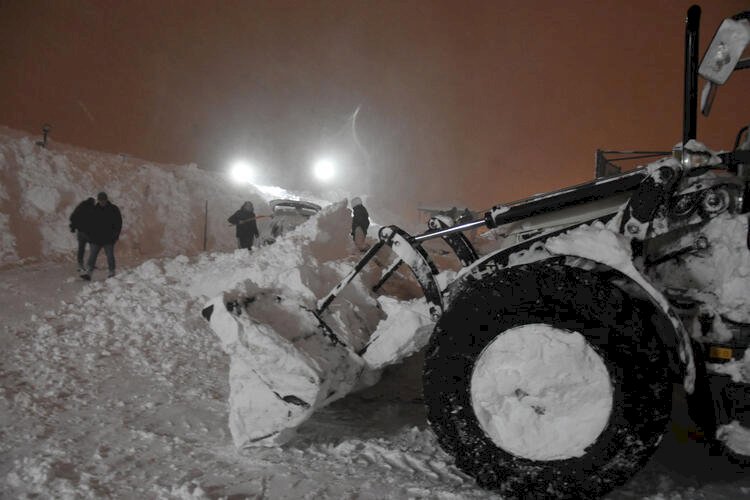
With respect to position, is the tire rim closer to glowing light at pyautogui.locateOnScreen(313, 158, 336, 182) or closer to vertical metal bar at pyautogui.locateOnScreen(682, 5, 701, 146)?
vertical metal bar at pyautogui.locateOnScreen(682, 5, 701, 146)

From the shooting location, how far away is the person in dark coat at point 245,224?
35.9 feet

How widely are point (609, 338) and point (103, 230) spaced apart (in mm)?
8764

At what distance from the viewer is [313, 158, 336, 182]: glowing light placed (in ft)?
101

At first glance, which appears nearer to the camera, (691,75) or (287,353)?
(691,75)

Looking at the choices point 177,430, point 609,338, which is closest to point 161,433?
point 177,430

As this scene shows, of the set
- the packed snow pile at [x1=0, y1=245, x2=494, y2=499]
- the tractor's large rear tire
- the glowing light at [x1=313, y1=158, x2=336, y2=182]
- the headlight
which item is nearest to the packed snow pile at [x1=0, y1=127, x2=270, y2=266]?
the packed snow pile at [x1=0, y1=245, x2=494, y2=499]

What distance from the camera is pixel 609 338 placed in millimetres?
1854

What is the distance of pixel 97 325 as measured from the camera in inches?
189

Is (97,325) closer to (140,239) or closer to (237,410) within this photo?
(237,410)

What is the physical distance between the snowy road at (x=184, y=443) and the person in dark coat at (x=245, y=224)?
21.8 ft

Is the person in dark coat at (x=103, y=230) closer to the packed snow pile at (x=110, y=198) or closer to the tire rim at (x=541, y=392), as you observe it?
the packed snow pile at (x=110, y=198)

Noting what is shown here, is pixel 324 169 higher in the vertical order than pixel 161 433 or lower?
higher

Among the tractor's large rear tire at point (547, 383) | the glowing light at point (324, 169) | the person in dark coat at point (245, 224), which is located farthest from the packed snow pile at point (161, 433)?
the glowing light at point (324, 169)

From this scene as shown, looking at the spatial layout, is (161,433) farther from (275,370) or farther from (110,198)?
(110,198)
